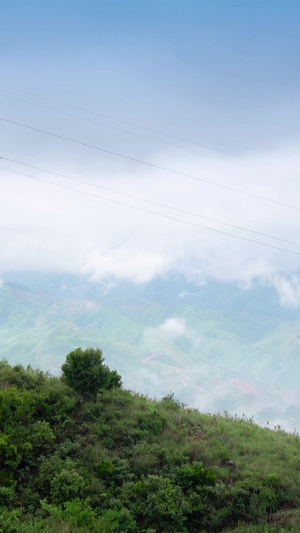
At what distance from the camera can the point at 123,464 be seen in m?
18.8

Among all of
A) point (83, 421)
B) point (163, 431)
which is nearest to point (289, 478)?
point (163, 431)

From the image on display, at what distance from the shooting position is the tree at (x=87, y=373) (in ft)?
77.3

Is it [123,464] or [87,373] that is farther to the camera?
[87,373]

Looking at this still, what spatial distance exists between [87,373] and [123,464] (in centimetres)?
575

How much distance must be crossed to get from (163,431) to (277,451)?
491 centimetres

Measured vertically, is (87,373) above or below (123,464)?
above

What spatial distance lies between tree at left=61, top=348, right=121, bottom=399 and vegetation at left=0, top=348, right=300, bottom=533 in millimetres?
49

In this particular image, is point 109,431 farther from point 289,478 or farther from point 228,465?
point 289,478

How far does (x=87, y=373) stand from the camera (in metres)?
23.6

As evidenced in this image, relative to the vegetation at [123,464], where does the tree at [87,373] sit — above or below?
above

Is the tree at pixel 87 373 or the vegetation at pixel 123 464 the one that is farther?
the tree at pixel 87 373

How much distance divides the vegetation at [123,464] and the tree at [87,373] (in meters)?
0.05

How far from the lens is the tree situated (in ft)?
77.3

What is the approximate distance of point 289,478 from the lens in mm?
18516
